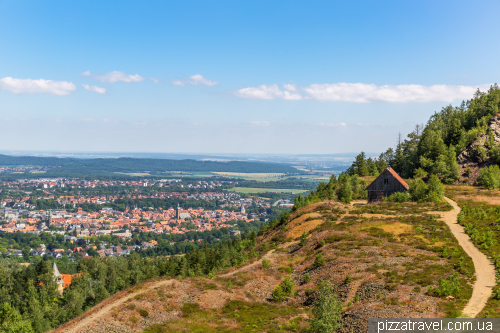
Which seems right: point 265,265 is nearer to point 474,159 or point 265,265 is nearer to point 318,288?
point 318,288

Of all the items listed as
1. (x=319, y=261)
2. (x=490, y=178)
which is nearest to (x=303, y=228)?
(x=319, y=261)

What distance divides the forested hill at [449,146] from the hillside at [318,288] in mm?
52914

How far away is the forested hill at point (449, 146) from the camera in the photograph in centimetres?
10569

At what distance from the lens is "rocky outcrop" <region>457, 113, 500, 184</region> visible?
104919mm

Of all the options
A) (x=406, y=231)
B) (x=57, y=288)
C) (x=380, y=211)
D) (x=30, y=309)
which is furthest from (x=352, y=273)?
(x=57, y=288)

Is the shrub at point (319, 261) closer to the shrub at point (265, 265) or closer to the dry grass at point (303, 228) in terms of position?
the shrub at point (265, 265)

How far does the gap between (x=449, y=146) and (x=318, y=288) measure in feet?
339

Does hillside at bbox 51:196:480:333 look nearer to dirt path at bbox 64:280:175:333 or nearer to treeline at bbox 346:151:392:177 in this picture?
dirt path at bbox 64:280:175:333

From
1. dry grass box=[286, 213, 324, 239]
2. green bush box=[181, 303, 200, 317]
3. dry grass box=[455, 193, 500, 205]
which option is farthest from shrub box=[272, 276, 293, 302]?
dry grass box=[455, 193, 500, 205]

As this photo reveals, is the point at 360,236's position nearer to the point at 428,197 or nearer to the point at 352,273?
the point at 352,273

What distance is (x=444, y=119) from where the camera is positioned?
149 metres

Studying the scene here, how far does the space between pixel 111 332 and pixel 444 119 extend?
15016 centimetres

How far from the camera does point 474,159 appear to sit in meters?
109

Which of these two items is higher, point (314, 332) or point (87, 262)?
point (314, 332)
